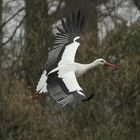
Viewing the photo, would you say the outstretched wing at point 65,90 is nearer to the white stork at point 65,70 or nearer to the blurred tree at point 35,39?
the white stork at point 65,70

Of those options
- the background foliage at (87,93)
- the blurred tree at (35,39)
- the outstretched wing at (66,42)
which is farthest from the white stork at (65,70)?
the blurred tree at (35,39)

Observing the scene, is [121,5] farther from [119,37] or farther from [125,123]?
[125,123]

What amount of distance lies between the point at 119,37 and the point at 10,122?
238 centimetres

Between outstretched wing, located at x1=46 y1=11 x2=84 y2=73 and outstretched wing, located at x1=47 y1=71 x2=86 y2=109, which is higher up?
outstretched wing, located at x1=46 y1=11 x2=84 y2=73

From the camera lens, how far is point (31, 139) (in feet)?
58.2

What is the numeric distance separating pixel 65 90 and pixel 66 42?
1651 millimetres

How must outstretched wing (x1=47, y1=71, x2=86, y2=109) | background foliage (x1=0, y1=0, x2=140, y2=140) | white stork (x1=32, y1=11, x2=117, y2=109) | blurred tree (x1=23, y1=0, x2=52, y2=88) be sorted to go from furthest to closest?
blurred tree (x1=23, y1=0, x2=52, y2=88) < background foliage (x1=0, y1=0, x2=140, y2=140) < white stork (x1=32, y1=11, x2=117, y2=109) < outstretched wing (x1=47, y1=71, x2=86, y2=109)

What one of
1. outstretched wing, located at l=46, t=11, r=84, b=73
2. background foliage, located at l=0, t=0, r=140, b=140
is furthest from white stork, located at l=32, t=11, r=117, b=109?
background foliage, located at l=0, t=0, r=140, b=140

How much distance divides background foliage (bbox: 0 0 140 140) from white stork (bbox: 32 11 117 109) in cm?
187

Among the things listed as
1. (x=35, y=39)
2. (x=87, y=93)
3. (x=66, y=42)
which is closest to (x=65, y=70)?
(x=66, y=42)

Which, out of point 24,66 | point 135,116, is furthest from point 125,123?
point 24,66

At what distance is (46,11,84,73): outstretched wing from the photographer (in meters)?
15.3

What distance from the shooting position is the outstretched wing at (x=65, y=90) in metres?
13.8

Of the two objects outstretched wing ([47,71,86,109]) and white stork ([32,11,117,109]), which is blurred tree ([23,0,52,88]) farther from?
outstretched wing ([47,71,86,109])
